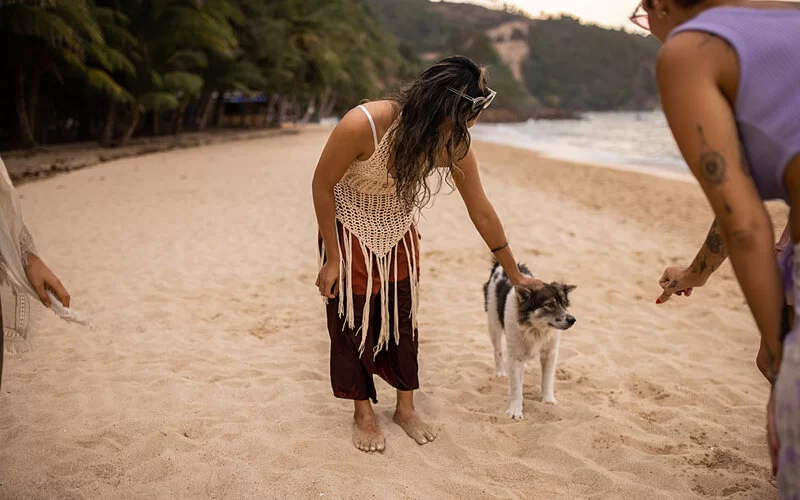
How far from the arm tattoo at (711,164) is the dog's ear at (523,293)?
6.73ft

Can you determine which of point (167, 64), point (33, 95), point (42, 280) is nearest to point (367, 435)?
point (42, 280)

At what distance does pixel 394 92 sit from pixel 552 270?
439 cm

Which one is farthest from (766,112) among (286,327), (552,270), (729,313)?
(552,270)

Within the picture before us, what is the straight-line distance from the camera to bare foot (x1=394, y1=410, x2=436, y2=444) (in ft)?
10.2

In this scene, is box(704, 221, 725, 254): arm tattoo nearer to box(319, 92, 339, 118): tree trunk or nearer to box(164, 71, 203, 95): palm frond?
box(164, 71, 203, 95): palm frond

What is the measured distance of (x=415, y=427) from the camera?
3172 mm

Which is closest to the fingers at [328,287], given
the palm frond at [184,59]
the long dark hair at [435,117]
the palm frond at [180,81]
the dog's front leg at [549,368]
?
the long dark hair at [435,117]

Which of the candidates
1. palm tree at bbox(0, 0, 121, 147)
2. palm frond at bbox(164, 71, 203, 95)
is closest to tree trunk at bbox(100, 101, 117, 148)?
palm frond at bbox(164, 71, 203, 95)

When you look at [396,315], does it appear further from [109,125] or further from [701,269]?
[109,125]

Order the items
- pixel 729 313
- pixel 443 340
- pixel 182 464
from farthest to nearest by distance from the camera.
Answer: pixel 729 313 < pixel 443 340 < pixel 182 464

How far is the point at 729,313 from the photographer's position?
207 inches

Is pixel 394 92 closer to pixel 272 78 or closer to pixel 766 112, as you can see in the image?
pixel 766 112

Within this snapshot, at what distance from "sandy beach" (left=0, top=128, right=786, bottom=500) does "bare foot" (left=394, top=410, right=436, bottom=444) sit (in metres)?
0.05

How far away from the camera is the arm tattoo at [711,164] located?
4.17 feet
